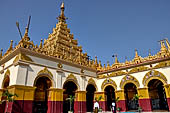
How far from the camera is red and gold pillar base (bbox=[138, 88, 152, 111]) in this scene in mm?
15334

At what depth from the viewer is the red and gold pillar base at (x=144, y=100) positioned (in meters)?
15.3

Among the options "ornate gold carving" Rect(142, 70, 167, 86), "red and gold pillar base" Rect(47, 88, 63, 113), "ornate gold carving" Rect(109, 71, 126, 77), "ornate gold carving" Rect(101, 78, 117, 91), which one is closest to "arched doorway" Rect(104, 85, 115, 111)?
"ornate gold carving" Rect(101, 78, 117, 91)

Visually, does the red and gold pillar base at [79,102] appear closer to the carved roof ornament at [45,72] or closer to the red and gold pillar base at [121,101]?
the red and gold pillar base at [121,101]

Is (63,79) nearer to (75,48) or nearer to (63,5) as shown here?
(75,48)

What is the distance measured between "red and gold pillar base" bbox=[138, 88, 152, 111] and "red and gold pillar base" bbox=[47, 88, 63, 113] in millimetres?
9329

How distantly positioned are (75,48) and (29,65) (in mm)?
14995

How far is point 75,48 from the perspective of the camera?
2708cm

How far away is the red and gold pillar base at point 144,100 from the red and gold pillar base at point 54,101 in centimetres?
933

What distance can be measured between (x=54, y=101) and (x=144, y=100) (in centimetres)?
1013

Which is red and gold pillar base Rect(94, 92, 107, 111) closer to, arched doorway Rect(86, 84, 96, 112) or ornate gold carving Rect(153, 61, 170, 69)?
arched doorway Rect(86, 84, 96, 112)

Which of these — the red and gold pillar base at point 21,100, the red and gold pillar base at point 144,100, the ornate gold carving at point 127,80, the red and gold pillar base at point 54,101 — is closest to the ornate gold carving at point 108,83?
the ornate gold carving at point 127,80

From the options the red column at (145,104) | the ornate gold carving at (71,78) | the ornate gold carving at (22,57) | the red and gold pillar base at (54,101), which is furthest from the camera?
the ornate gold carving at (71,78)

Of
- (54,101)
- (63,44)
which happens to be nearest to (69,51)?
(63,44)

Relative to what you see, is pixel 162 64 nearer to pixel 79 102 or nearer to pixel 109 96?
pixel 109 96
